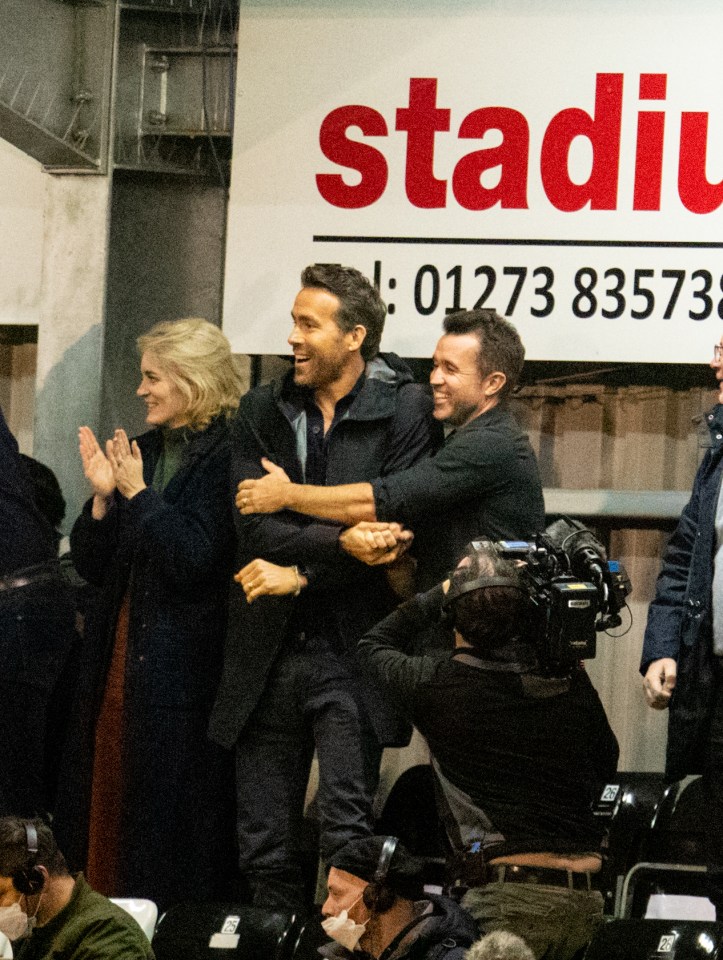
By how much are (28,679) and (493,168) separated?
2.44 m

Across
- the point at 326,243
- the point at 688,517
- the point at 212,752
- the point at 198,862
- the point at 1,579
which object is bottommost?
the point at 198,862

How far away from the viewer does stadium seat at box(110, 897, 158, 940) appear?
4.75m

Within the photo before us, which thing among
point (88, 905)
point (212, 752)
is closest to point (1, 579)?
point (212, 752)

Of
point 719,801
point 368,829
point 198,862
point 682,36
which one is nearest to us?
point 719,801

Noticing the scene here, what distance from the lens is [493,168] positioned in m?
5.79

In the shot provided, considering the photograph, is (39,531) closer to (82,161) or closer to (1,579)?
(1,579)

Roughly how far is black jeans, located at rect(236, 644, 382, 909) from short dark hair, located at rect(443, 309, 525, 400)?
1.00m

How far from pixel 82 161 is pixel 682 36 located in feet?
7.44

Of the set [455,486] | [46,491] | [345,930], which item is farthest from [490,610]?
[46,491]

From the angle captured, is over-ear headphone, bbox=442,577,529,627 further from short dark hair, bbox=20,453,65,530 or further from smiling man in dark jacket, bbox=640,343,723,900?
short dark hair, bbox=20,453,65,530

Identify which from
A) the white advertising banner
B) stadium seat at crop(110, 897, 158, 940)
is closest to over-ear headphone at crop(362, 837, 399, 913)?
stadium seat at crop(110, 897, 158, 940)

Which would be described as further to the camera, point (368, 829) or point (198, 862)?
point (198, 862)

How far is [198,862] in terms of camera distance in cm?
524

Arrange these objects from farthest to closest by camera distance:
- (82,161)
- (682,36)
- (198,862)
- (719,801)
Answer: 1. (82,161)
2. (682,36)
3. (198,862)
4. (719,801)
